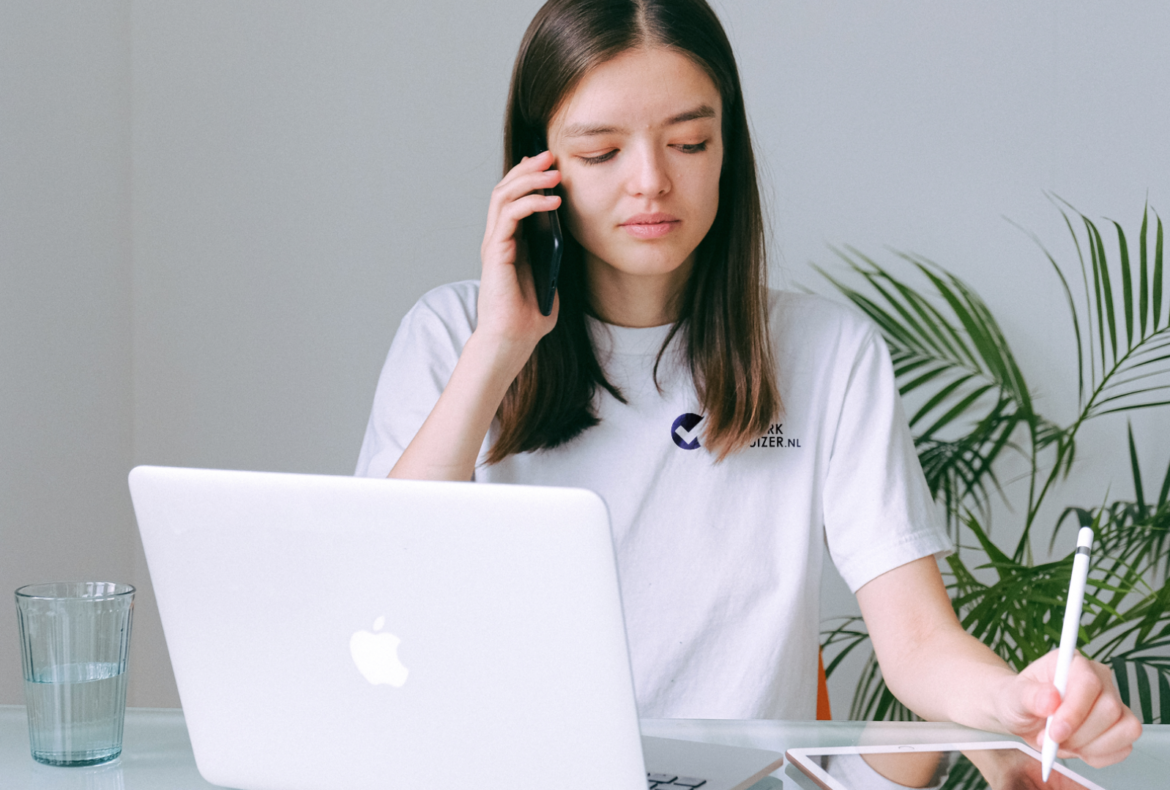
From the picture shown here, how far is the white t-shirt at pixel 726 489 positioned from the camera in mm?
1420

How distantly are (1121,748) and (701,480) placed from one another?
2.11ft

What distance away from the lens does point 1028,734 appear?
0.99 metres

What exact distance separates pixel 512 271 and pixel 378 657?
74 centimetres

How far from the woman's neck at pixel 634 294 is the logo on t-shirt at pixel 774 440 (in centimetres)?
20

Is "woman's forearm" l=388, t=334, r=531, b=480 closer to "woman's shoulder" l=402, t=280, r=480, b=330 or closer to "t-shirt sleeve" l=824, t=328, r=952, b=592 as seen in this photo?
"woman's shoulder" l=402, t=280, r=480, b=330

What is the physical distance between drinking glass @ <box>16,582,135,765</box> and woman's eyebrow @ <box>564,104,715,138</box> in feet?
2.35

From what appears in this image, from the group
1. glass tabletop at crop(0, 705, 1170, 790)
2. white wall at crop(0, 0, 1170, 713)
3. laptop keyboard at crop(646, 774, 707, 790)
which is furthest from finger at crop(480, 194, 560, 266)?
white wall at crop(0, 0, 1170, 713)

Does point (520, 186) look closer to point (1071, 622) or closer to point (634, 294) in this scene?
point (634, 294)

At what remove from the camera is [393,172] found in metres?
2.61

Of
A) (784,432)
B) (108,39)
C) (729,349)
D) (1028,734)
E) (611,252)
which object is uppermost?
(108,39)

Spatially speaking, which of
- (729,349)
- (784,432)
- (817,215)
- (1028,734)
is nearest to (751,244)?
(729,349)

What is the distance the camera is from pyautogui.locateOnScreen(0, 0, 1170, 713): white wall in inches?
99.0

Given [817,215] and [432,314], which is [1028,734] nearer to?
[432,314]

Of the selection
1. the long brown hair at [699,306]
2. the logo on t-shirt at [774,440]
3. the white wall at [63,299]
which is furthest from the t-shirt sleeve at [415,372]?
the white wall at [63,299]
